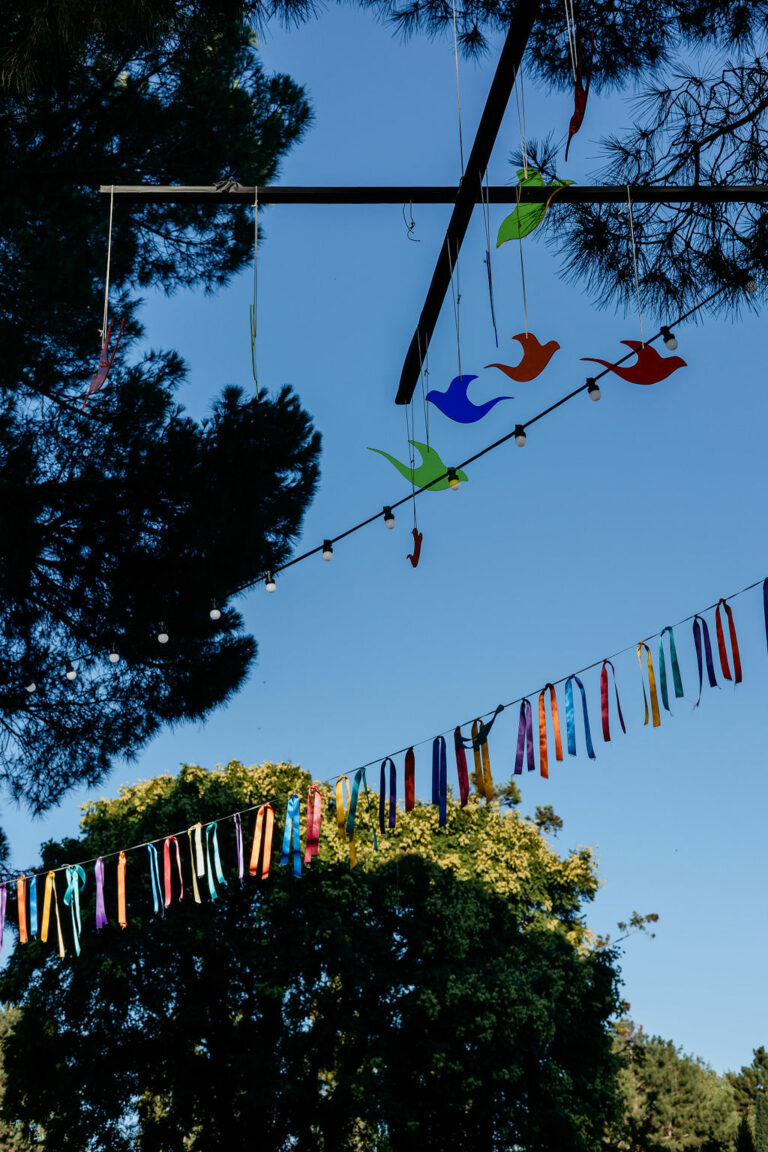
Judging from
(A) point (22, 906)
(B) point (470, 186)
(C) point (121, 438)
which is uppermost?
(C) point (121, 438)

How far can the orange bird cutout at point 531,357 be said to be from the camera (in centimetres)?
332

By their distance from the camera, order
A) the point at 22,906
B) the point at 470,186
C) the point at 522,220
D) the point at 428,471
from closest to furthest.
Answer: the point at 470,186, the point at 522,220, the point at 428,471, the point at 22,906

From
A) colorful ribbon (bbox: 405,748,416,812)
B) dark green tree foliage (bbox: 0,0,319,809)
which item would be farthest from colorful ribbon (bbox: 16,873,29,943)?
colorful ribbon (bbox: 405,748,416,812)

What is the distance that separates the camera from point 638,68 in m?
4.23

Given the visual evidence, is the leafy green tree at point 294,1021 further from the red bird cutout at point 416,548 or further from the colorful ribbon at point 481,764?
the red bird cutout at point 416,548

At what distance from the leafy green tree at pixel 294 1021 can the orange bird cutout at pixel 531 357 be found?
37.9ft

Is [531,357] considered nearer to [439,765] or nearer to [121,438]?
[439,765]

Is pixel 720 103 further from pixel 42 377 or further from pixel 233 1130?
pixel 233 1130

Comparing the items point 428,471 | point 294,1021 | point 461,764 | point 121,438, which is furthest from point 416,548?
point 294,1021

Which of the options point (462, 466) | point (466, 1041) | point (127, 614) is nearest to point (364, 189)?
point (462, 466)

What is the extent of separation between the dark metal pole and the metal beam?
49 millimetres

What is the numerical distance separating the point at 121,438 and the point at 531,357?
5042 mm

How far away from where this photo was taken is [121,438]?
7766 millimetres

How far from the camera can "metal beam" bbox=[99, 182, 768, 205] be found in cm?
308
